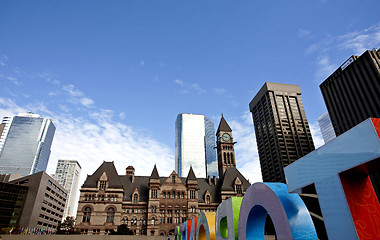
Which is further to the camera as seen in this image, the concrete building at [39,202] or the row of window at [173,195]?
the concrete building at [39,202]

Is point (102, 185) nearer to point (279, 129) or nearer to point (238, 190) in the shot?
point (238, 190)

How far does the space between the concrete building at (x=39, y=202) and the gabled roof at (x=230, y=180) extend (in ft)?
207

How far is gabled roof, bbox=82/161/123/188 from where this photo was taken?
63344 millimetres

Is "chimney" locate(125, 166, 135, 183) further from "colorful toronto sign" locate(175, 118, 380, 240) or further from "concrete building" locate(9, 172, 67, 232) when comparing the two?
"colorful toronto sign" locate(175, 118, 380, 240)

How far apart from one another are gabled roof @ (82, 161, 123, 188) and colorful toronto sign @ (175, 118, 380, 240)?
196ft

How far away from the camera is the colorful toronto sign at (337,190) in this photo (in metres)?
7.38

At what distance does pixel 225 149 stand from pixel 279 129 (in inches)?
2760

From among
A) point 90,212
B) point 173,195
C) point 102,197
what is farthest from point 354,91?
point 90,212

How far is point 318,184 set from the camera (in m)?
8.97

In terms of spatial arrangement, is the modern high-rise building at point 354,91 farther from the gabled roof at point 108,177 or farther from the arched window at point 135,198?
the gabled roof at point 108,177

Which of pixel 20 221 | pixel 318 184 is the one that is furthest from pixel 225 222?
pixel 20 221

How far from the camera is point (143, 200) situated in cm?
6519

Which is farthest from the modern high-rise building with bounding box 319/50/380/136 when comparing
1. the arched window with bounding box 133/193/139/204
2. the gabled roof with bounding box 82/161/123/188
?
Answer: the gabled roof with bounding box 82/161/123/188

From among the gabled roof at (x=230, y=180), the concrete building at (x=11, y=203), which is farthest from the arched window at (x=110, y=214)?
the concrete building at (x=11, y=203)
